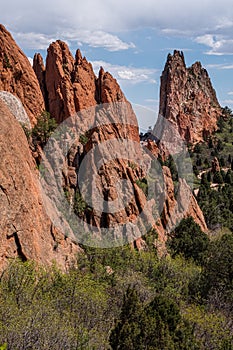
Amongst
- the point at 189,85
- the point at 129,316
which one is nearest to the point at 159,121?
the point at 189,85

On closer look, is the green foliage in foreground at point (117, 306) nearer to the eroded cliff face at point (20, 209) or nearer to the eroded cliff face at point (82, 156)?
the eroded cliff face at point (20, 209)

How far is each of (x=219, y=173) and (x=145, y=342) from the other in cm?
9773

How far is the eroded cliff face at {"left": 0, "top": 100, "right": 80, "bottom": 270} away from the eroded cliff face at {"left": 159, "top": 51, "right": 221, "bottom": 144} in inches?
4829

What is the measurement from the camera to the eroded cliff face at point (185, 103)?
15590 centimetres

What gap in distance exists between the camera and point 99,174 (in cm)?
4975

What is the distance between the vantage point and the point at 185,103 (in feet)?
534

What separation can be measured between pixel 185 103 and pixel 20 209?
139 metres

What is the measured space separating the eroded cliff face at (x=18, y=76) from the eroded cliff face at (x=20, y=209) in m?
16.2

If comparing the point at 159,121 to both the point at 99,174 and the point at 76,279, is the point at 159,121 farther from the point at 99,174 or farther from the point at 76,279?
the point at 76,279

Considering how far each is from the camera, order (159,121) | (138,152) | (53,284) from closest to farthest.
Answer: (53,284)
(138,152)
(159,121)

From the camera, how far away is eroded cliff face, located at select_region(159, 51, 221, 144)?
511 feet

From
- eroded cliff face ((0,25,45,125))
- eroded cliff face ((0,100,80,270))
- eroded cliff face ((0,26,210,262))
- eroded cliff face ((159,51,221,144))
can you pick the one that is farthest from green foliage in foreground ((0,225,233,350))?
eroded cliff face ((159,51,221,144))

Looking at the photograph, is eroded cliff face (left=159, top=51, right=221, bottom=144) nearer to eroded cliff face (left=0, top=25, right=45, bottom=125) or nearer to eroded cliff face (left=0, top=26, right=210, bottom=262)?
eroded cliff face (left=0, top=26, right=210, bottom=262)

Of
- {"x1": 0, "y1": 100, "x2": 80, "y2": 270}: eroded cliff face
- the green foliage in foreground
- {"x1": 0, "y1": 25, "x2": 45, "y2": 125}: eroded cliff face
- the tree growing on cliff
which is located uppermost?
{"x1": 0, "y1": 25, "x2": 45, "y2": 125}: eroded cliff face
